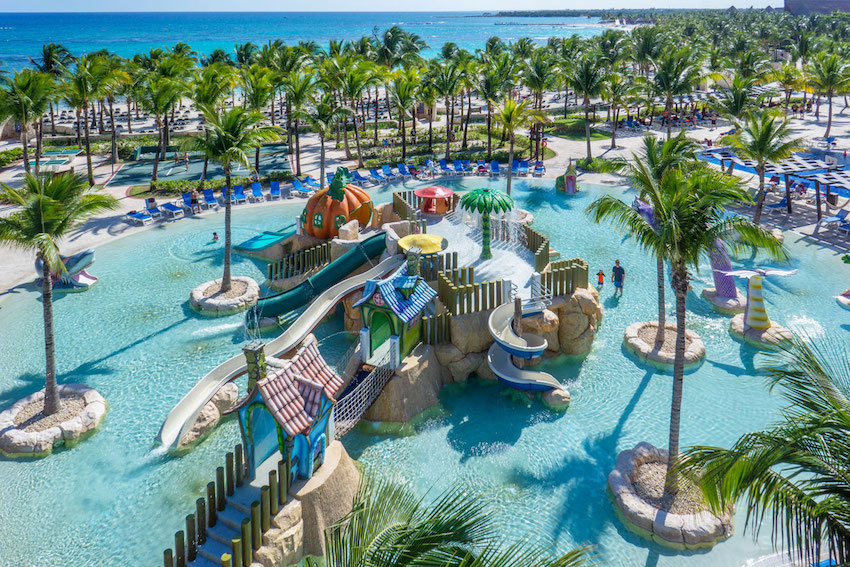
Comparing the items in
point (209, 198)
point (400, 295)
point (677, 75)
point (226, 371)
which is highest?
point (677, 75)

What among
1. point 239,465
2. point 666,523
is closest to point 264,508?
point 239,465

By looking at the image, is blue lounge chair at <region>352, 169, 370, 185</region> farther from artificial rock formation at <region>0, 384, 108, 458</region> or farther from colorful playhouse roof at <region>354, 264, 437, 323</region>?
artificial rock formation at <region>0, 384, 108, 458</region>

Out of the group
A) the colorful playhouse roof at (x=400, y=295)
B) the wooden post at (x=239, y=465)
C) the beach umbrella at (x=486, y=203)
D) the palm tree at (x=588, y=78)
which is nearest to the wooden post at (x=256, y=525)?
the wooden post at (x=239, y=465)

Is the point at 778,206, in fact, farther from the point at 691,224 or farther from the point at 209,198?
the point at 209,198

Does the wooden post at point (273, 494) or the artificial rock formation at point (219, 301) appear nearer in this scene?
the wooden post at point (273, 494)

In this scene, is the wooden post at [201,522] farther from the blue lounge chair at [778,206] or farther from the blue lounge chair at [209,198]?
the blue lounge chair at [778,206]

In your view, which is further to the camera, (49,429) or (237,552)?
A: (49,429)

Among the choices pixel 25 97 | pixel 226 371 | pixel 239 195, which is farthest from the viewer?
pixel 239 195
